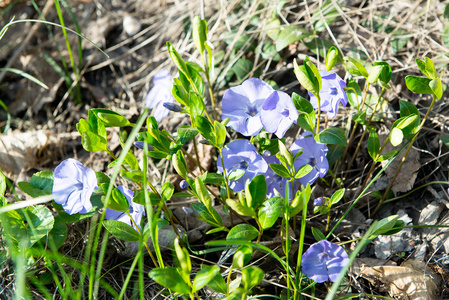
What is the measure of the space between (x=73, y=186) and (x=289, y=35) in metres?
1.36

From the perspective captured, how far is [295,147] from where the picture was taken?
1.55 metres

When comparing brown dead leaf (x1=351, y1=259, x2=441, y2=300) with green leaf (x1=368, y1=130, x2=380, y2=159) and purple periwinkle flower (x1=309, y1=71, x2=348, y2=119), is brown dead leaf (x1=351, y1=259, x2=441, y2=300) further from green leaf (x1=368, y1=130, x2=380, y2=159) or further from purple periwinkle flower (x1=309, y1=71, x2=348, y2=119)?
purple periwinkle flower (x1=309, y1=71, x2=348, y2=119)

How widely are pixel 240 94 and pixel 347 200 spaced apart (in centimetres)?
73

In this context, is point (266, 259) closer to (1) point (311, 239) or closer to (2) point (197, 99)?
(1) point (311, 239)

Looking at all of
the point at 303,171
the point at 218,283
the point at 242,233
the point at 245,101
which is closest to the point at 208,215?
the point at 242,233

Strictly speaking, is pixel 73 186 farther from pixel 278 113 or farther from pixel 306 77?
pixel 306 77

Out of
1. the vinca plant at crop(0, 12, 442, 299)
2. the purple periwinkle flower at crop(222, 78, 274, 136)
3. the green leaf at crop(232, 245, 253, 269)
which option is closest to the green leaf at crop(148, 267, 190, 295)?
the vinca plant at crop(0, 12, 442, 299)

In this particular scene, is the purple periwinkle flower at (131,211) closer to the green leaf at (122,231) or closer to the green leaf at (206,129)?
the green leaf at (122,231)

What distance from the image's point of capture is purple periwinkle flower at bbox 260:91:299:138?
1.46 meters

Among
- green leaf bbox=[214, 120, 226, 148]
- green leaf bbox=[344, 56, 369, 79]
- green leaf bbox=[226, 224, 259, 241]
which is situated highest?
green leaf bbox=[344, 56, 369, 79]

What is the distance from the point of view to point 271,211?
134 centimetres

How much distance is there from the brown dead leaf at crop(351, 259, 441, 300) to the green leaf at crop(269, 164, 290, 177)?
53cm

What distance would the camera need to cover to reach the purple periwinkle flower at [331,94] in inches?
59.6

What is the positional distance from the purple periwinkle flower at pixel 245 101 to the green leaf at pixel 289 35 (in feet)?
1.81
